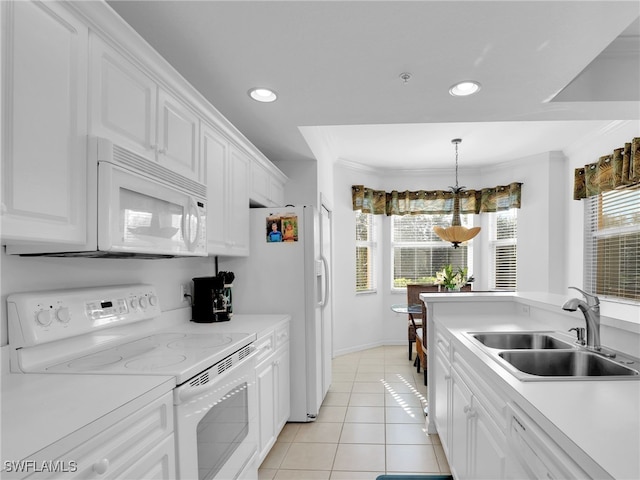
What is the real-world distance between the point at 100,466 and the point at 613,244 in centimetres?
485

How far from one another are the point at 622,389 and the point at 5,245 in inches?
84.3

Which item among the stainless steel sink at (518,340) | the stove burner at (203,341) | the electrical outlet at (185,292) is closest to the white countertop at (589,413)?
the stainless steel sink at (518,340)

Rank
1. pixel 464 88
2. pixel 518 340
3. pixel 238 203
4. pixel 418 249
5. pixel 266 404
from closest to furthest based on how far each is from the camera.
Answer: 1. pixel 518 340
2. pixel 464 88
3. pixel 266 404
4. pixel 238 203
5. pixel 418 249

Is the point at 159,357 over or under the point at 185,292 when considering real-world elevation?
under

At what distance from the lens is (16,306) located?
147cm

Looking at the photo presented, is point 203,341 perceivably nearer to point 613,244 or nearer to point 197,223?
point 197,223

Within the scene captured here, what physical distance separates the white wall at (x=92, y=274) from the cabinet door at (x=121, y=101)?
0.59 metres

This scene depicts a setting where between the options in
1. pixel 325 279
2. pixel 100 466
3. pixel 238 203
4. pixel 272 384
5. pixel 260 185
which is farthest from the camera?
pixel 325 279

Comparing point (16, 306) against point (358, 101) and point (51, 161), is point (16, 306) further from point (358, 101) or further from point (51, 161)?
point (358, 101)

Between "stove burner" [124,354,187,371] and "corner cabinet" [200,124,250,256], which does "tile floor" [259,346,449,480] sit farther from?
"corner cabinet" [200,124,250,256]

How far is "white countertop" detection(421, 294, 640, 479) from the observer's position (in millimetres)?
852

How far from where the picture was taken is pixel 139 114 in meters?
1.71

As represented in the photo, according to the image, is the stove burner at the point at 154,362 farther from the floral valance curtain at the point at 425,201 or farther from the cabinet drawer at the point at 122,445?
the floral valance curtain at the point at 425,201

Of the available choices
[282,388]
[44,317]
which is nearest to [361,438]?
[282,388]
